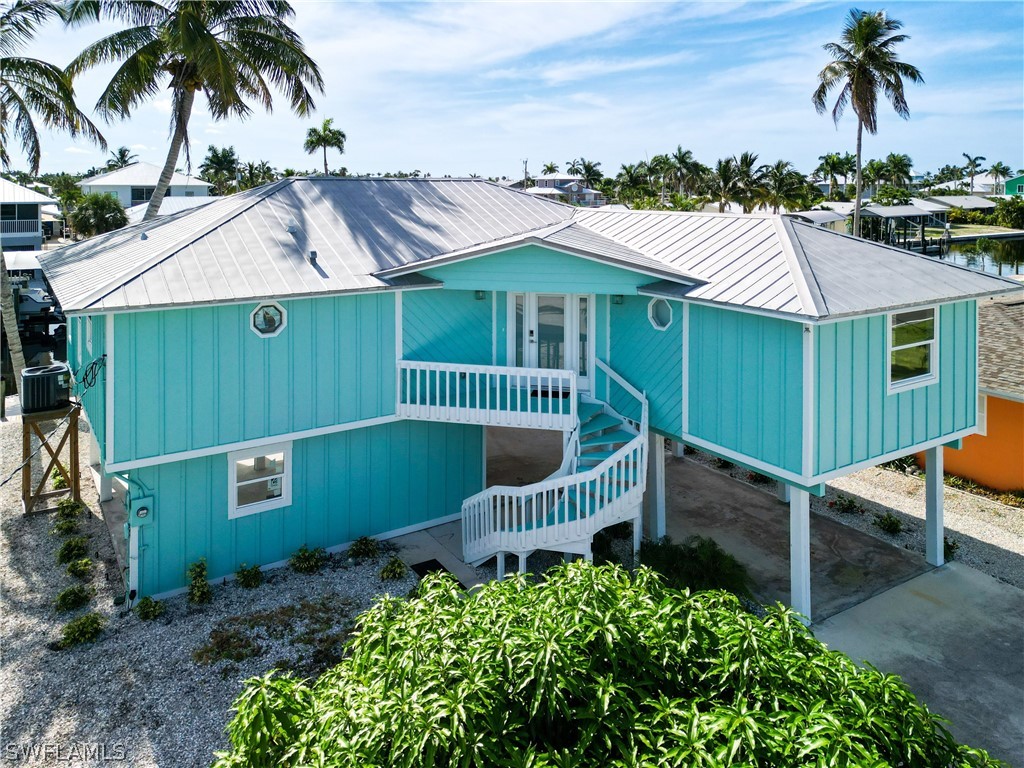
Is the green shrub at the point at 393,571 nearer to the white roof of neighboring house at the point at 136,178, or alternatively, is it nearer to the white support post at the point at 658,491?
the white support post at the point at 658,491

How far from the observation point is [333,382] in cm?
1069

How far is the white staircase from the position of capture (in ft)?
32.1

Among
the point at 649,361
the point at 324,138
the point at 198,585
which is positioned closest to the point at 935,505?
the point at 649,361

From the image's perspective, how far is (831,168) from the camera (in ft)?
254

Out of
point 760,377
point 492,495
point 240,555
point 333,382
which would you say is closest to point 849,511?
point 760,377

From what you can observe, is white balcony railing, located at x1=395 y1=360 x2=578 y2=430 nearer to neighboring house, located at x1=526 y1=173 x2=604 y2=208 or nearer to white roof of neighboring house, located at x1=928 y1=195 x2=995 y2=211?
neighboring house, located at x1=526 y1=173 x2=604 y2=208

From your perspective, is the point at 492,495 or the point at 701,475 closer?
the point at 492,495

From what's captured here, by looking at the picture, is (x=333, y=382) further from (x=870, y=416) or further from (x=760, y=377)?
(x=870, y=416)

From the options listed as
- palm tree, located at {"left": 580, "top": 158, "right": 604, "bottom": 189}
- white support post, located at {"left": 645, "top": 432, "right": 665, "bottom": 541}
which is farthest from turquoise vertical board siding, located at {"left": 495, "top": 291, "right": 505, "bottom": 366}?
palm tree, located at {"left": 580, "top": 158, "right": 604, "bottom": 189}

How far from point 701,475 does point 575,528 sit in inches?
246

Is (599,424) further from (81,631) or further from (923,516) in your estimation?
(81,631)

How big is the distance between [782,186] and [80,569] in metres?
49.6

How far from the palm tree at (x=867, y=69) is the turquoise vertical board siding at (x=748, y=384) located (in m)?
28.2

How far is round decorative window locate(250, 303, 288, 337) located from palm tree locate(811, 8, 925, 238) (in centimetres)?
3137
